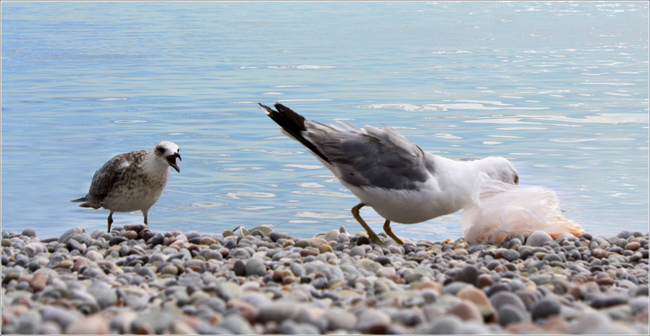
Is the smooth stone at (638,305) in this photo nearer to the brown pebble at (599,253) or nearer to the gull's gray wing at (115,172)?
the brown pebble at (599,253)

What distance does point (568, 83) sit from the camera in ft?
63.8

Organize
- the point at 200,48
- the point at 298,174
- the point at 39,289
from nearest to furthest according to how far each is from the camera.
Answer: the point at 39,289 < the point at 298,174 < the point at 200,48

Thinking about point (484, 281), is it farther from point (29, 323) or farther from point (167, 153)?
point (167, 153)

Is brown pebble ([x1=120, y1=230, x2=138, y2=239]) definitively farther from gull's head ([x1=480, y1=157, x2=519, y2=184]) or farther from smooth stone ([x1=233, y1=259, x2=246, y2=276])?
gull's head ([x1=480, y1=157, x2=519, y2=184])

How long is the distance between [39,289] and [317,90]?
44.6 feet

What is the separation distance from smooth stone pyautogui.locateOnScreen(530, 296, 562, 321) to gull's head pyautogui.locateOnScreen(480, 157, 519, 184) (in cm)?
356

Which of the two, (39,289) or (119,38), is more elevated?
(119,38)

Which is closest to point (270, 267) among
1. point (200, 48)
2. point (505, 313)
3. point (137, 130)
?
point (505, 313)

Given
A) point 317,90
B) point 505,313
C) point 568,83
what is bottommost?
point 505,313

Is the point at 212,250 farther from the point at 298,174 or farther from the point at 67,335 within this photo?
the point at 298,174

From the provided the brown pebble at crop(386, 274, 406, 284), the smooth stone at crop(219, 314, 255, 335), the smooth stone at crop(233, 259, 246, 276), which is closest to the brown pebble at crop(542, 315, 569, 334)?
the smooth stone at crop(219, 314, 255, 335)

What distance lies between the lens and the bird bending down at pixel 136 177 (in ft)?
24.7

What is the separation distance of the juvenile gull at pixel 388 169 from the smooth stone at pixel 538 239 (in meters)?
0.62

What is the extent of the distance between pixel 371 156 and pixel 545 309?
10.8 feet
